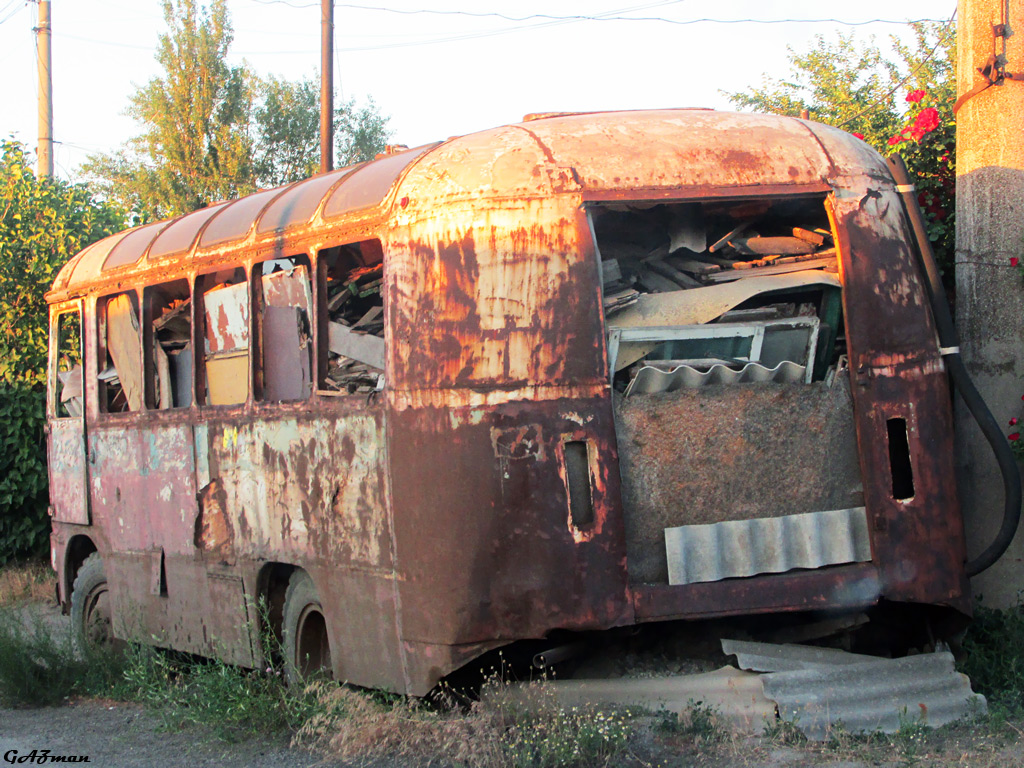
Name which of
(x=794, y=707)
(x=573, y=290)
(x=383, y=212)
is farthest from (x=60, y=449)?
(x=794, y=707)

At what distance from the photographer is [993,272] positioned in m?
6.12

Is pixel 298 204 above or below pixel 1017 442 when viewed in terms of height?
above

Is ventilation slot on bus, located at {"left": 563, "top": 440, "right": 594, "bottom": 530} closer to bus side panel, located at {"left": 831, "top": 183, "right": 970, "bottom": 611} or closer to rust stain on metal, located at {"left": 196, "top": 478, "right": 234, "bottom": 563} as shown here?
bus side panel, located at {"left": 831, "top": 183, "right": 970, "bottom": 611}

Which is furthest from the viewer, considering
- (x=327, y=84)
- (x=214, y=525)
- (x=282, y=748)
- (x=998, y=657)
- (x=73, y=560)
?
(x=327, y=84)

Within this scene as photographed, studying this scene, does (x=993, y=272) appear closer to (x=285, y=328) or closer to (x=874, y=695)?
(x=874, y=695)

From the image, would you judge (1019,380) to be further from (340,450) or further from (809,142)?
(340,450)

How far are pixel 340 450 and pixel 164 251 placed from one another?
274 cm

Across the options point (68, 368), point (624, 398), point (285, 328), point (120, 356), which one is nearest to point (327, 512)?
point (285, 328)

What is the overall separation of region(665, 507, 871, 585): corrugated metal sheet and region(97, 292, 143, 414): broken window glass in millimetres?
4489

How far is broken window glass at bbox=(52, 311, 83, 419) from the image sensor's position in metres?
8.92

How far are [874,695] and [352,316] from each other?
3.22 metres

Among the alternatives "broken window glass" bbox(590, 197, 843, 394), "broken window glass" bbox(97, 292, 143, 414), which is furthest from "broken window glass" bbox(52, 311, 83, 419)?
"broken window glass" bbox(590, 197, 843, 394)

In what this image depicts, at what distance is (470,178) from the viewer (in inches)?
198

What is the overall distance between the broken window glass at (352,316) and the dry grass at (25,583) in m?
7.48
